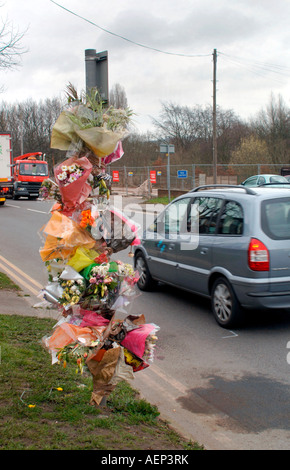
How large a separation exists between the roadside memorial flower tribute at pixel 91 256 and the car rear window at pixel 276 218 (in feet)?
8.61

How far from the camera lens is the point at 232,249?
652cm

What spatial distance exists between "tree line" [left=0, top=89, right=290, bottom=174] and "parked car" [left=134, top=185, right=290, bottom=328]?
33578 millimetres

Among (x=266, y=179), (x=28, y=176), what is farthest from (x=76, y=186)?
(x=28, y=176)

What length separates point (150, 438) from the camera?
11.8 ft

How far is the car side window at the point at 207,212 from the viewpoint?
714 centimetres

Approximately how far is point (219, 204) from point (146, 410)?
12.1 ft

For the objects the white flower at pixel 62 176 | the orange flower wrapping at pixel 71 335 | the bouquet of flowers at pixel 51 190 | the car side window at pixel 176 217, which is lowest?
the orange flower wrapping at pixel 71 335

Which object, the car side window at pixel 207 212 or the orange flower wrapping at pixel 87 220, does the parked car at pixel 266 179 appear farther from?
the orange flower wrapping at pixel 87 220

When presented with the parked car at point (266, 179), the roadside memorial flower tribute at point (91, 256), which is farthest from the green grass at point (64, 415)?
the parked car at point (266, 179)

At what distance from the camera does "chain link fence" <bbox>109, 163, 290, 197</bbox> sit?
33.6 metres

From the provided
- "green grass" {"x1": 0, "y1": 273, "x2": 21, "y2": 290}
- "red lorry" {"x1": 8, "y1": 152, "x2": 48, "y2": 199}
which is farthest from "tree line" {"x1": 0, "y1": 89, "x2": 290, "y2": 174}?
"green grass" {"x1": 0, "y1": 273, "x2": 21, "y2": 290}

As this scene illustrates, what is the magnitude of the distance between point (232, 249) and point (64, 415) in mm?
3436

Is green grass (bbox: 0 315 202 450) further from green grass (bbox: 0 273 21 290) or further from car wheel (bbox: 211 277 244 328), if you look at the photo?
green grass (bbox: 0 273 21 290)
